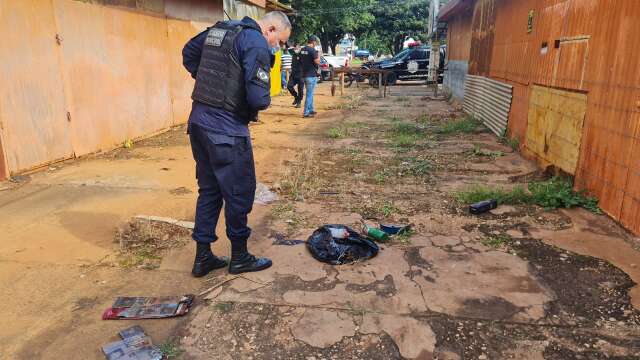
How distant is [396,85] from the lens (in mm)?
22734

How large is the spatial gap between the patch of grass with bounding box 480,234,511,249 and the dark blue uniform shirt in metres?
2.11

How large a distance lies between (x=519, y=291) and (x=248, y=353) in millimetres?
1762

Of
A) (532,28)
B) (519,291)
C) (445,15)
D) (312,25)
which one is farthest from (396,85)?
(519,291)

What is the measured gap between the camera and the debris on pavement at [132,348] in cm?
240

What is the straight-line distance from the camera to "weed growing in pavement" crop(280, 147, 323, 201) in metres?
5.16

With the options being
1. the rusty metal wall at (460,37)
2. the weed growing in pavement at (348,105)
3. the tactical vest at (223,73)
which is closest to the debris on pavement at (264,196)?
the tactical vest at (223,73)

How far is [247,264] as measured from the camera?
335 centimetres

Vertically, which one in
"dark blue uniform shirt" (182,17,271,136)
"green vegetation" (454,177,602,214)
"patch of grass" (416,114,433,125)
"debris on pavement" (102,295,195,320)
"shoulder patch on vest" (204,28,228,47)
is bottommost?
"debris on pavement" (102,295,195,320)

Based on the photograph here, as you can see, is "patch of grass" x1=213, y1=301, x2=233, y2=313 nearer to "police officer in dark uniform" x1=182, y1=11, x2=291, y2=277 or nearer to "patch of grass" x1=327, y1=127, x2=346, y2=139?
"police officer in dark uniform" x1=182, y1=11, x2=291, y2=277

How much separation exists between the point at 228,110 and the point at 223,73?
0.23m

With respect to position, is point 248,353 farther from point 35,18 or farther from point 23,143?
point 35,18

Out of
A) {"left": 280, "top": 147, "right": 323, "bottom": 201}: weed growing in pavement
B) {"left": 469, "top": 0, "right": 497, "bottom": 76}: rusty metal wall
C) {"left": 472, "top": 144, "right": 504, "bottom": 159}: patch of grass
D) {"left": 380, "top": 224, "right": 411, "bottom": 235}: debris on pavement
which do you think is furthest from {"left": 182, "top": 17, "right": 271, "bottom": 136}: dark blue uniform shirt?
{"left": 469, "top": 0, "right": 497, "bottom": 76}: rusty metal wall

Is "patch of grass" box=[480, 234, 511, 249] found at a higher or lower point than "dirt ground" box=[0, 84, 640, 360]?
higher

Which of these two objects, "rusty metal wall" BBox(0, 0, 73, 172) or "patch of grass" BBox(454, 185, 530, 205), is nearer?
"patch of grass" BBox(454, 185, 530, 205)
